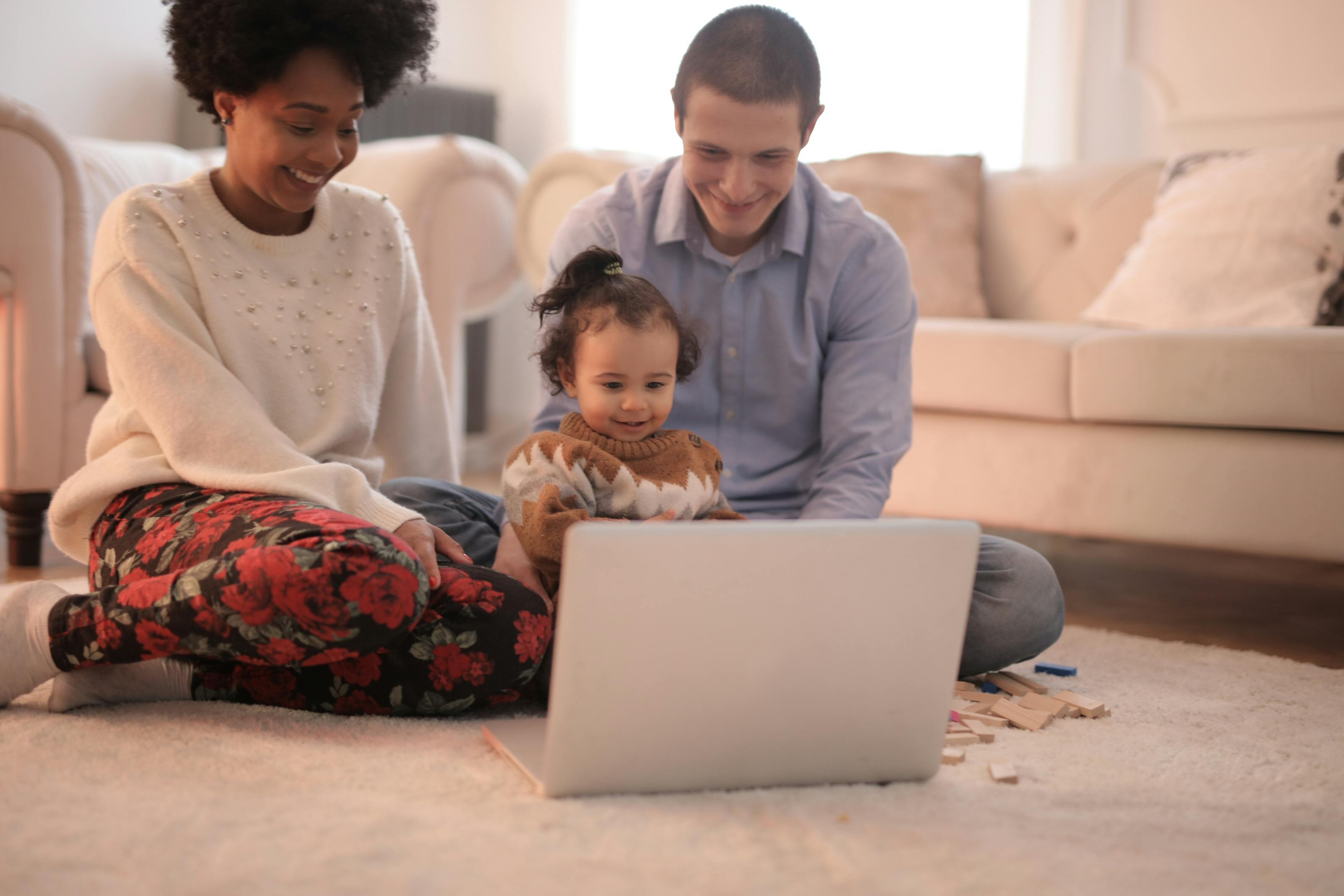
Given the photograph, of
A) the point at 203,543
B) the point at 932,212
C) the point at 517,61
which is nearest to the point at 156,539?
the point at 203,543

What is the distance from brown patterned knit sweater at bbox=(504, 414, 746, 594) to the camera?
4.16 ft

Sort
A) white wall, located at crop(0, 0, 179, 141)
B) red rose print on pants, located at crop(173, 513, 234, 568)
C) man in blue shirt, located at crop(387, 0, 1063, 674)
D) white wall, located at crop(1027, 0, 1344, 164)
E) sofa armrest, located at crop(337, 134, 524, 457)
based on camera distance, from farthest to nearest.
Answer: white wall, located at crop(0, 0, 179, 141), white wall, located at crop(1027, 0, 1344, 164), sofa armrest, located at crop(337, 134, 524, 457), man in blue shirt, located at crop(387, 0, 1063, 674), red rose print on pants, located at crop(173, 513, 234, 568)

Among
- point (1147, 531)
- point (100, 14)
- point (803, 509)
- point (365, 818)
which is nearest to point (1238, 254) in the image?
point (1147, 531)

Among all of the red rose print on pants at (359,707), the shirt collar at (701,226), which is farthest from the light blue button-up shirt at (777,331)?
the red rose print on pants at (359,707)

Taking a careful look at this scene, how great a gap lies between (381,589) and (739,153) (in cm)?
67

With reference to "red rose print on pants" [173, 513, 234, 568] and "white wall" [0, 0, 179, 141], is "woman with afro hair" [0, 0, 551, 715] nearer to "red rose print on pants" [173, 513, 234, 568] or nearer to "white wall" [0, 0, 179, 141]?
"red rose print on pants" [173, 513, 234, 568]

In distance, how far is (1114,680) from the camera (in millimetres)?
1548

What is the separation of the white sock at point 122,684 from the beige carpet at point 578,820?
2 centimetres

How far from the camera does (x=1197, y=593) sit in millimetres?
2264

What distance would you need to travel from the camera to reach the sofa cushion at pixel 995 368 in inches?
82.4

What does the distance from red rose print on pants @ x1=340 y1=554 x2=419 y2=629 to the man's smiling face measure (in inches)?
24.5

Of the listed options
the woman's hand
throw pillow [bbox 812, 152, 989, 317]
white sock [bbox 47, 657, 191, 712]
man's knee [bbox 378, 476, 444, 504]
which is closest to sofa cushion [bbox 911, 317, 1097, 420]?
throw pillow [bbox 812, 152, 989, 317]

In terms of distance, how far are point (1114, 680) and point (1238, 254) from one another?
3.59 feet

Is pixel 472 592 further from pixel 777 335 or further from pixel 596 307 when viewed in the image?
pixel 777 335
